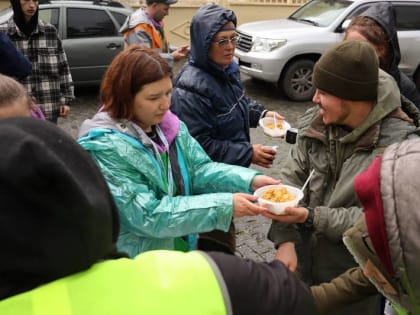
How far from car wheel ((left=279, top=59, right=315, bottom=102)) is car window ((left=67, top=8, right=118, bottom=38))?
3289 millimetres

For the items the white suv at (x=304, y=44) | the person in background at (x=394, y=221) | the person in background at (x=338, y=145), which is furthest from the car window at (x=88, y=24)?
the person in background at (x=394, y=221)

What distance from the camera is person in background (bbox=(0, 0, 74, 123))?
177 inches

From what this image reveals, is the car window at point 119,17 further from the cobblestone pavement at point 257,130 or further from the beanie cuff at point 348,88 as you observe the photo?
the beanie cuff at point 348,88

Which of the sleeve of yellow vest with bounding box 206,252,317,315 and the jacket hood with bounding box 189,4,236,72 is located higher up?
the jacket hood with bounding box 189,4,236,72

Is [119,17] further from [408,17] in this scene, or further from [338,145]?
[338,145]

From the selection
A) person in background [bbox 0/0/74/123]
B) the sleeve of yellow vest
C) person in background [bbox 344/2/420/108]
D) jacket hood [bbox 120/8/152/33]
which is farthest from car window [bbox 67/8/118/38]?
the sleeve of yellow vest

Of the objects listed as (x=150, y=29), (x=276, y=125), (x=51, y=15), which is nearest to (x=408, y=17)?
(x=150, y=29)

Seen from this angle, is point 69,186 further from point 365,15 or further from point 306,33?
point 306,33

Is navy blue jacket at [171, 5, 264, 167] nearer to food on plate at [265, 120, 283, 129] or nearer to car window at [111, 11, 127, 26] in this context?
food on plate at [265, 120, 283, 129]

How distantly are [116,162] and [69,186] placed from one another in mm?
1101

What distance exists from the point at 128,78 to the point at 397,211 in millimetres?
1369

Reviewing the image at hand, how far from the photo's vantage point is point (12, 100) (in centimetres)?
229

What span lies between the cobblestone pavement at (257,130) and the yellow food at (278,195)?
6.49 ft

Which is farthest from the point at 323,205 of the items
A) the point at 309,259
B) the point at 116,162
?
the point at 116,162
